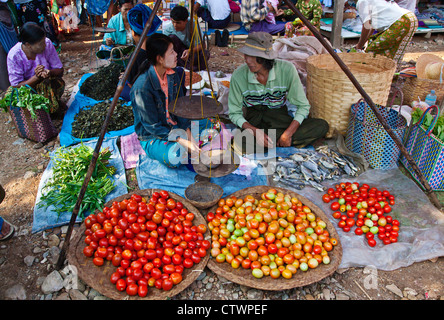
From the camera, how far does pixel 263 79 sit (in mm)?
3570

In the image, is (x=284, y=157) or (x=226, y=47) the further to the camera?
(x=226, y=47)

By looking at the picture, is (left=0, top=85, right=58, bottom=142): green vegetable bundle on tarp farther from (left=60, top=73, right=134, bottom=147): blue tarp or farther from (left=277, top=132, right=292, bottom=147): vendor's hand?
(left=277, top=132, right=292, bottom=147): vendor's hand

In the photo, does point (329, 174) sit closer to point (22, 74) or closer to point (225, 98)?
point (225, 98)

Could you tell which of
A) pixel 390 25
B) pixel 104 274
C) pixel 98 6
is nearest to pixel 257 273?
pixel 104 274

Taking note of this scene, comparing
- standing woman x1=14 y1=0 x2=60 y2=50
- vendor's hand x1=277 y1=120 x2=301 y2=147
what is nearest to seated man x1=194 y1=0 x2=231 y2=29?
standing woman x1=14 y1=0 x2=60 y2=50

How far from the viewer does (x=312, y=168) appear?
10.9 ft

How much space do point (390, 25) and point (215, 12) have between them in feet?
15.1

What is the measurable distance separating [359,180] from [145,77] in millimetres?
2468

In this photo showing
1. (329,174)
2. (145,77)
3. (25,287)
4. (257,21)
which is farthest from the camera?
(257,21)

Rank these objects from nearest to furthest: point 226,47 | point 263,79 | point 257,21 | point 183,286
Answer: point 183,286, point 263,79, point 257,21, point 226,47

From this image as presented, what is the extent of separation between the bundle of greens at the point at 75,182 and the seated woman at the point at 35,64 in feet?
4.06

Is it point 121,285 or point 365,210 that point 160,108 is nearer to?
point 121,285
